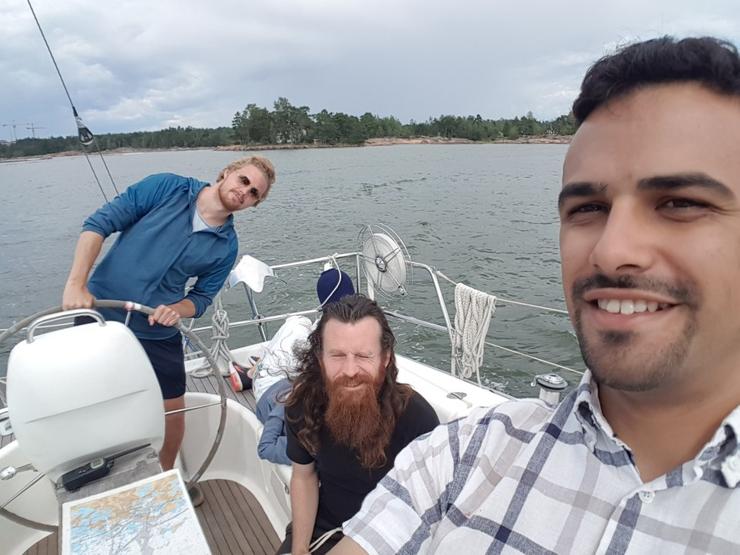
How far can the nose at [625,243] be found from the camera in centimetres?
59

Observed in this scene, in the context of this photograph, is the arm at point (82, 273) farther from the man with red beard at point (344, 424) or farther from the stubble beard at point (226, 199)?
the man with red beard at point (344, 424)

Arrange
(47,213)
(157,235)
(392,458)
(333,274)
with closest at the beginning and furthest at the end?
(392,458)
(157,235)
(333,274)
(47,213)

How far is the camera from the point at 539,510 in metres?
0.76

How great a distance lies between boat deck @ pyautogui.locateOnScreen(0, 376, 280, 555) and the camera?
2.05 metres

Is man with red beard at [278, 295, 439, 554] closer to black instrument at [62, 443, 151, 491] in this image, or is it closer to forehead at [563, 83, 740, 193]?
black instrument at [62, 443, 151, 491]

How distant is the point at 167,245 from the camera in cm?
187

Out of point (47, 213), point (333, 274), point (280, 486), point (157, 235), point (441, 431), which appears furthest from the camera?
point (47, 213)

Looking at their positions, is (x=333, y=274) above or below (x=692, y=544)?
below

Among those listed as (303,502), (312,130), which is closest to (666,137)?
(303,502)

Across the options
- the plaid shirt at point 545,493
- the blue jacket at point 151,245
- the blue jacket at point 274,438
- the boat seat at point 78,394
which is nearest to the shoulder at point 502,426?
the plaid shirt at point 545,493

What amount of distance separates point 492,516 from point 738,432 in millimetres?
385

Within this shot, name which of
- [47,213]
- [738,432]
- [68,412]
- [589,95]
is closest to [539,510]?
[738,432]

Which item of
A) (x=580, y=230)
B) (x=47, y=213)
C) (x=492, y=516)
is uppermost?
(x=580, y=230)

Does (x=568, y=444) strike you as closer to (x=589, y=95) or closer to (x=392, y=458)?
(x=589, y=95)
